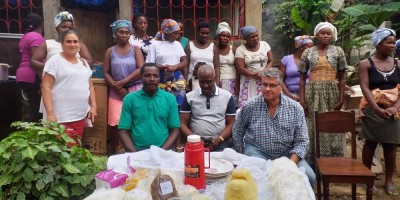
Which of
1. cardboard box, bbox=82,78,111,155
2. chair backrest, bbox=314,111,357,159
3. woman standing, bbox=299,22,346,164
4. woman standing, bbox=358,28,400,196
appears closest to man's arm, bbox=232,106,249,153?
chair backrest, bbox=314,111,357,159

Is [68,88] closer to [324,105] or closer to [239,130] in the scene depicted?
[239,130]

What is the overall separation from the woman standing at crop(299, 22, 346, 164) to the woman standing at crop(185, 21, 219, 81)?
3.58 ft

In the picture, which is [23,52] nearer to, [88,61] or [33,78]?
[33,78]

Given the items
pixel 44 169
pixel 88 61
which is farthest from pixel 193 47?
pixel 44 169

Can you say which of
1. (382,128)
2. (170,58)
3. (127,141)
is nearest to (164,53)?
(170,58)

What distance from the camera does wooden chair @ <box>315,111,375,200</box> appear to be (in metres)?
3.33

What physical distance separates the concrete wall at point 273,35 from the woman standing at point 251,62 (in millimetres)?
5212

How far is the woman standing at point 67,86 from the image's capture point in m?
3.69

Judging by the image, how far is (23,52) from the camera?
4625 mm

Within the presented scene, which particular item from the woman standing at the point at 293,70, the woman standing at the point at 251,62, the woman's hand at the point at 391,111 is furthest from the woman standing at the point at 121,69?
the woman's hand at the point at 391,111

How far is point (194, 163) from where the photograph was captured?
212cm

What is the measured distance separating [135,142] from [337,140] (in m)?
2.54

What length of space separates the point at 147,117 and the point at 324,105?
7.25 ft

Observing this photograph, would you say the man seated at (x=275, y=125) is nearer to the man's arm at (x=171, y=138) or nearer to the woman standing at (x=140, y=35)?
the man's arm at (x=171, y=138)
